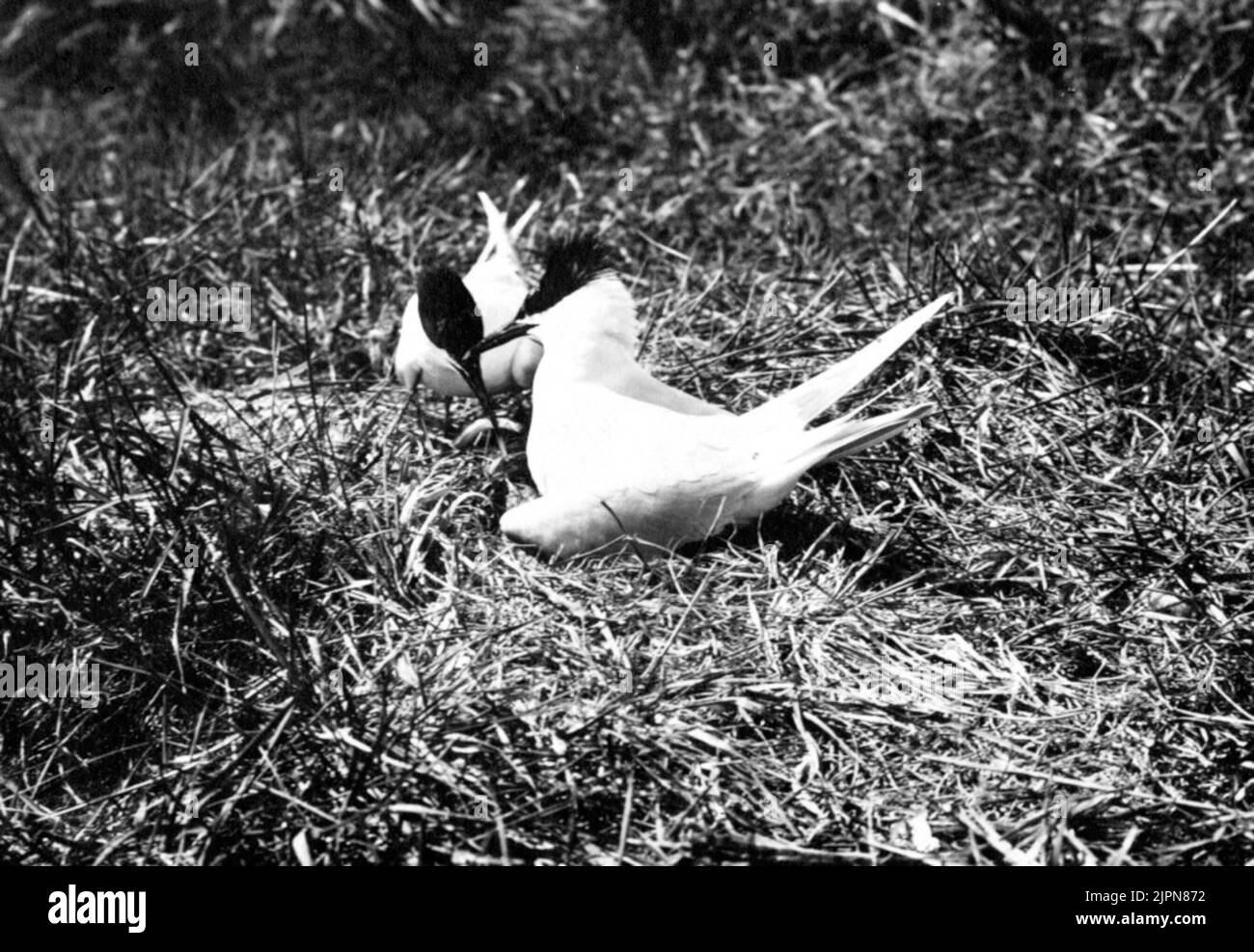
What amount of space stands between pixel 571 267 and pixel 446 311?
0.21 m

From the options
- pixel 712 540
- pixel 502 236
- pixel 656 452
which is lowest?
pixel 712 540

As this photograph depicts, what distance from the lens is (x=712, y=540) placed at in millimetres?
2230

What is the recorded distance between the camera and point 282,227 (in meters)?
3.13

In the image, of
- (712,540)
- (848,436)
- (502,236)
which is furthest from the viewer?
(502,236)

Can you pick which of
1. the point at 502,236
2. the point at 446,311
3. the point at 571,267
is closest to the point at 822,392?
the point at 571,267

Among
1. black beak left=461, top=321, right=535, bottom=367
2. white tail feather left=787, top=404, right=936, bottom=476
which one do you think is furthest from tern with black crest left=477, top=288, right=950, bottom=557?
black beak left=461, top=321, right=535, bottom=367

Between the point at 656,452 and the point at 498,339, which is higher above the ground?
the point at 498,339

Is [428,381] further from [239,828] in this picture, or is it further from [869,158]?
[869,158]

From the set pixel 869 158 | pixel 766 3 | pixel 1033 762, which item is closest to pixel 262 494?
pixel 1033 762

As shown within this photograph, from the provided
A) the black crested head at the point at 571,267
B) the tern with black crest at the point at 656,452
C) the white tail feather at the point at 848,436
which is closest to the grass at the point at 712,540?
the tern with black crest at the point at 656,452

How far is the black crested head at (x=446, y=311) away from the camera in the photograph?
2299 mm

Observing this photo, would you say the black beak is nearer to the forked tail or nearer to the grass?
the grass

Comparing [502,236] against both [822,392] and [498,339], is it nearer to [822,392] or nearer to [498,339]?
[498,339]
